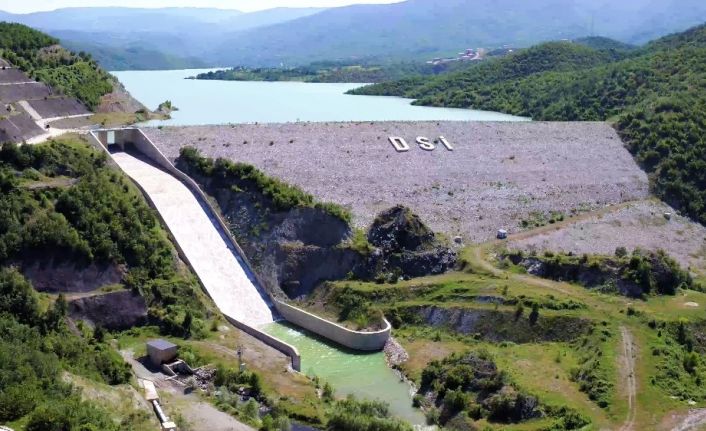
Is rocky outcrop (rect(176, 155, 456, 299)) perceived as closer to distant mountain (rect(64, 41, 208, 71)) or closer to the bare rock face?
the bare rock face

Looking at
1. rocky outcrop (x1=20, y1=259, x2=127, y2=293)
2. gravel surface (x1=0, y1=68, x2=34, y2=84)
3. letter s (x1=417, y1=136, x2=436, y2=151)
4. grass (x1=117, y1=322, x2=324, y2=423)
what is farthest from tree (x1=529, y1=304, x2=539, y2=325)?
gravel surface (x1=0, y1=68, x2=34, y2=84)

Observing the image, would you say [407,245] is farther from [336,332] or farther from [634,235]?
[634,235]

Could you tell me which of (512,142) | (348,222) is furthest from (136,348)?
(512,142)

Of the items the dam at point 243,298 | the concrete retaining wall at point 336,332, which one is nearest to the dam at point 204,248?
the dam at point 243,298

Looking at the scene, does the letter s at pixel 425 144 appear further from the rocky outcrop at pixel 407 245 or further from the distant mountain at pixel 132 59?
the distant mountain at pixel 132 59

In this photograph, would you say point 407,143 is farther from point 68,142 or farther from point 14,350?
point 14,350

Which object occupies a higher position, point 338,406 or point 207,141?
point 207,141
